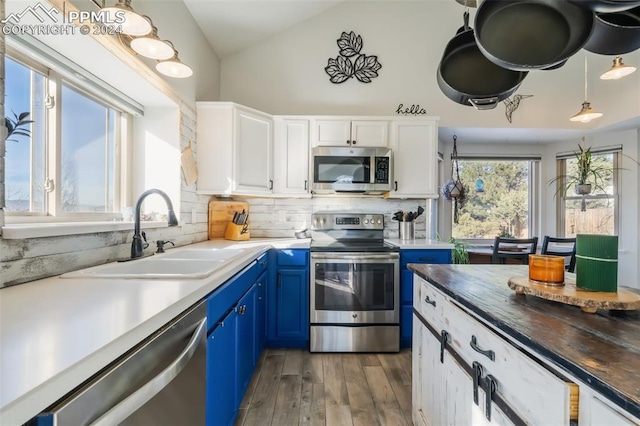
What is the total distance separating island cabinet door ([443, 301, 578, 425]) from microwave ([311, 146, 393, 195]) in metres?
1.82

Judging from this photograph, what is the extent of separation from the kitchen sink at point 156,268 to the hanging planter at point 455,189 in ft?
10.0

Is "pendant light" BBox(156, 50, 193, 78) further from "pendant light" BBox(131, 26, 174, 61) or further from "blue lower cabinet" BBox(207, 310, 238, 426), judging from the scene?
"blue lower cabinet" BBox(207, 310, 238, 426)

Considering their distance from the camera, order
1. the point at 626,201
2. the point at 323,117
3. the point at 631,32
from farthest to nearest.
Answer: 1. the point at 626,201
2. the point at 323,117
3. the point at 631,32

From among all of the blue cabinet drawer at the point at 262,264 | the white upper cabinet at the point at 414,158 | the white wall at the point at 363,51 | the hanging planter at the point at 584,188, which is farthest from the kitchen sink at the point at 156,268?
the hanging planter at the point at 584,188

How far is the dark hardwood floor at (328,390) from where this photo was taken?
1670mm

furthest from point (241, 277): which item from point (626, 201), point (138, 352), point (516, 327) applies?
point (626, 201)

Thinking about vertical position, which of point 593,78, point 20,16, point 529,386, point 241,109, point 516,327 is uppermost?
point 593,78

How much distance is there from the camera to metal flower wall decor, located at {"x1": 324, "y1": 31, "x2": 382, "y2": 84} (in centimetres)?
315

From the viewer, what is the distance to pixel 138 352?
0.70 m

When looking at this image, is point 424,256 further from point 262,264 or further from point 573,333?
point 573,333

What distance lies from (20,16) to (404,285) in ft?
9.08

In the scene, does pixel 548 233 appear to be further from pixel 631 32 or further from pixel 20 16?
pixel 20 16

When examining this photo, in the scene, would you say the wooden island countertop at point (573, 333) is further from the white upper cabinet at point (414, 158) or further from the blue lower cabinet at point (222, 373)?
the white upper cabinet at point (414, 158)

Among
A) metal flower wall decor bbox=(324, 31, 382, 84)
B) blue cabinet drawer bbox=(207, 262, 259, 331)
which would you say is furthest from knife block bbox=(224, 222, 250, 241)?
metal flower wall decor bbox=(324, 31, 382, 84)
